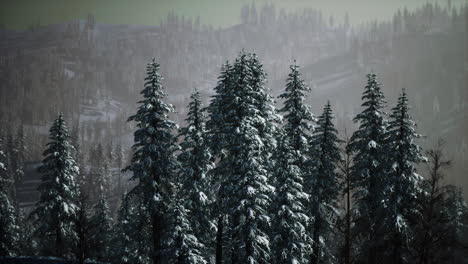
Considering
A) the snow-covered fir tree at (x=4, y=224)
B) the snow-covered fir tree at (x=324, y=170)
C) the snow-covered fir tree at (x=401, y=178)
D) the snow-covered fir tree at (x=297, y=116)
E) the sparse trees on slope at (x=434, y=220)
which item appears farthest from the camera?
the snow-covered fir tree at (x=4, y=224)

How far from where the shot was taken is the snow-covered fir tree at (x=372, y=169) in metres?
25.3

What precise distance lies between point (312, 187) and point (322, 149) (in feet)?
9.76

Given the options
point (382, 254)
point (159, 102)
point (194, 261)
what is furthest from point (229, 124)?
point (382, 254)

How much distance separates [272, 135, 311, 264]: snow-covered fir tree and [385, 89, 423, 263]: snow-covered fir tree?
6.20m

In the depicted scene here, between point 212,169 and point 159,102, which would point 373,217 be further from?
point 159,102

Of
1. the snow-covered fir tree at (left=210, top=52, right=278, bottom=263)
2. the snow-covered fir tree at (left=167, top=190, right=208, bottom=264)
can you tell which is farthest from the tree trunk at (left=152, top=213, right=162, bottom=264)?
the snow-covered fir tree at (left=210, top=52, right=278, bottom=263)

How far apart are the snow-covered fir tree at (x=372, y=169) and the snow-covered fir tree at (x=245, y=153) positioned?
699 centimetres

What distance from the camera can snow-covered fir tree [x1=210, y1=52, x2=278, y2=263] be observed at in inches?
854

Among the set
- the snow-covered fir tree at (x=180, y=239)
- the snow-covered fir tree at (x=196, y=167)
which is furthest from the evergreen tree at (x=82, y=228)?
the snow-covered fir tree at (x=196, y=167)

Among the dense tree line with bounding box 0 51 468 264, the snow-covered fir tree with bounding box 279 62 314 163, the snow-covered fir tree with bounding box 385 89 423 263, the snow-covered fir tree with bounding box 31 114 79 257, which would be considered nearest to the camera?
the dense tree line with bounding box 0 51 468 264

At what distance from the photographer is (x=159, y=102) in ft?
81.0

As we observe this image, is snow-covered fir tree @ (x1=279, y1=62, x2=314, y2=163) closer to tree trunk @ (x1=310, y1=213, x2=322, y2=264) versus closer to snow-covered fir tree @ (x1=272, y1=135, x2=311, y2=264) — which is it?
snow-covered fir tree @ (x1=272, y1=135, x2=311, y2=264)

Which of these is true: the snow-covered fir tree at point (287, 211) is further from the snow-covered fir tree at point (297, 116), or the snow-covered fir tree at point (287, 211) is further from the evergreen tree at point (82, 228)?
the evergreen tree at point (82, 228)

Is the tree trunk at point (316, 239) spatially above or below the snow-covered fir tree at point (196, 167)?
below
